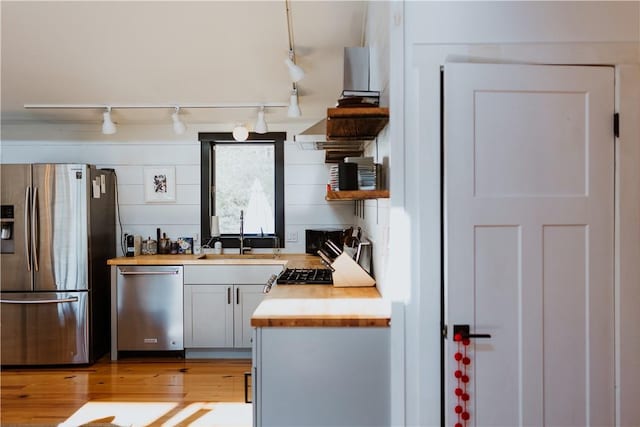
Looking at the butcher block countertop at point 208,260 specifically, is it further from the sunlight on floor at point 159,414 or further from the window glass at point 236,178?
the sunlight on floor at point 159,414

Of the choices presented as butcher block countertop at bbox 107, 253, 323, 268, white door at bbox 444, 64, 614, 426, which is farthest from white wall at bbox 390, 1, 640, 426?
butcher block countertop at bbox 107, 253, 323, 268

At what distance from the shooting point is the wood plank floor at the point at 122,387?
2959 millimetres

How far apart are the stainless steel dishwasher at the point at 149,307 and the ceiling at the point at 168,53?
1527 mm

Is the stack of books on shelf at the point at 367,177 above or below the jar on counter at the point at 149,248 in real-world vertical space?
above

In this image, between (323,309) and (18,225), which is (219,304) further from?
(323,309)

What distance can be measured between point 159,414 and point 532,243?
2.51m

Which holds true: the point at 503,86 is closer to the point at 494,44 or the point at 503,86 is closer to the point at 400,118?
the point at 494,44

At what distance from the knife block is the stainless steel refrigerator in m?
2.49

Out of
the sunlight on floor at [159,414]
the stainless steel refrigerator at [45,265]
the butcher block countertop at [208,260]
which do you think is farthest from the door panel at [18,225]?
the sunlight on floor at [159,414]

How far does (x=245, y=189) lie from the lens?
4.58 meters

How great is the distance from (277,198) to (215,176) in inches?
27.2

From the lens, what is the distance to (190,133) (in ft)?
14.7

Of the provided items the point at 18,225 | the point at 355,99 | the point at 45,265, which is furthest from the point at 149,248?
the point at 355,99

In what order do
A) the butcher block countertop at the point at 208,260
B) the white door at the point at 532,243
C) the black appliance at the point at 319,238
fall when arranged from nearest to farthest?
the white door at the point at 532,243 → the butcher block countertop at the point at 208,260 → the black appliance at the point at 319,238
